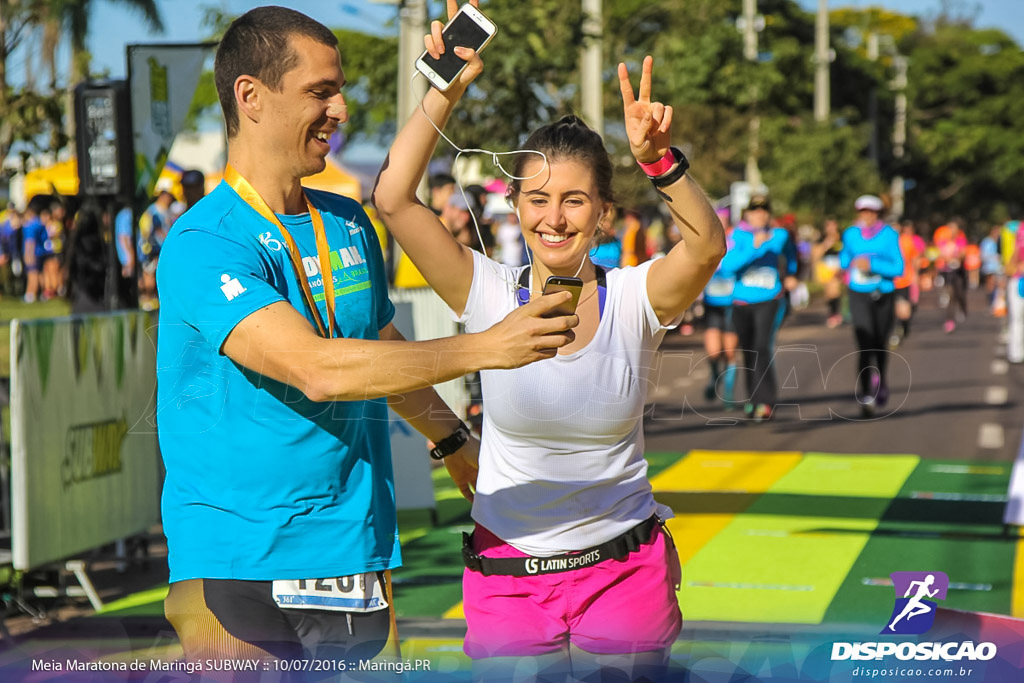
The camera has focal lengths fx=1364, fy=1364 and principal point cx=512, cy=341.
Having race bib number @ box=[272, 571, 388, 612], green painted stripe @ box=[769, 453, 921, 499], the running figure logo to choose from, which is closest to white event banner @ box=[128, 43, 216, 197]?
green painted stripe @ box=[769, 453, 921, 499]

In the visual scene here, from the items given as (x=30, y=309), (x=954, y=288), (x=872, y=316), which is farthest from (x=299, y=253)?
(x=30, y=309)

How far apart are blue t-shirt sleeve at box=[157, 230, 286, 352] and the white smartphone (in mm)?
588

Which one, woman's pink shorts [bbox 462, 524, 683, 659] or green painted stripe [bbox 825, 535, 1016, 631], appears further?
green painted stripe [bbox 825, 535, 1016, 631]

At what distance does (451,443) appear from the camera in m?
3.32

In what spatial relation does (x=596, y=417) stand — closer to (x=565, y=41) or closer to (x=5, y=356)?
(x=565, y=41)

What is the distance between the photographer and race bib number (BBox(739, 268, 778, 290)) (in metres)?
12.3

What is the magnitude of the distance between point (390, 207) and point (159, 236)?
41.8 feet

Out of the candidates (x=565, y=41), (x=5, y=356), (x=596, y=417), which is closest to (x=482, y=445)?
(x=596, y=417)

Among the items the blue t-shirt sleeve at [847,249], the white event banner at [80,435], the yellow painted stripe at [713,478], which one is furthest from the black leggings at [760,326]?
the white event banner at [80,435]

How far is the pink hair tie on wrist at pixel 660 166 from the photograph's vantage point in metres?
2.85

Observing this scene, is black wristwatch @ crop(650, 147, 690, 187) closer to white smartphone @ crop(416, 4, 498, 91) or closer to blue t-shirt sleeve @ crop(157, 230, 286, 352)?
white smartphone @ crop(416, 4, 498, 91)

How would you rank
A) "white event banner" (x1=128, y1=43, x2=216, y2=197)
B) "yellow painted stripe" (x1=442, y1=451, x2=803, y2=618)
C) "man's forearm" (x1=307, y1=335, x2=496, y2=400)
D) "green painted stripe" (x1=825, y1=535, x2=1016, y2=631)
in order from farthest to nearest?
"white event banner" (x1=128, y1=43, x2=216, y2=197) → "yellow painted stripe" (x1=442, y1=451, x2=803, y2=618) → "green painted stripe" (x1=825, y1=535, x2=1016, y2=631) → "man's forearm" (x1=307, y1=335, x2=496, y2=400)

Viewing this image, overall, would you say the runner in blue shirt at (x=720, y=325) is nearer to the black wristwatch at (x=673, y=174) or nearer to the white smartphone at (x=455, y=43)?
the black wristwatch at (x=673, y=174)

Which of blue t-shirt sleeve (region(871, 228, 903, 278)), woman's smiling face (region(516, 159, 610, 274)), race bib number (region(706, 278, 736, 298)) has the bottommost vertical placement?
race bib number (region(706, 278, 736, 298))
